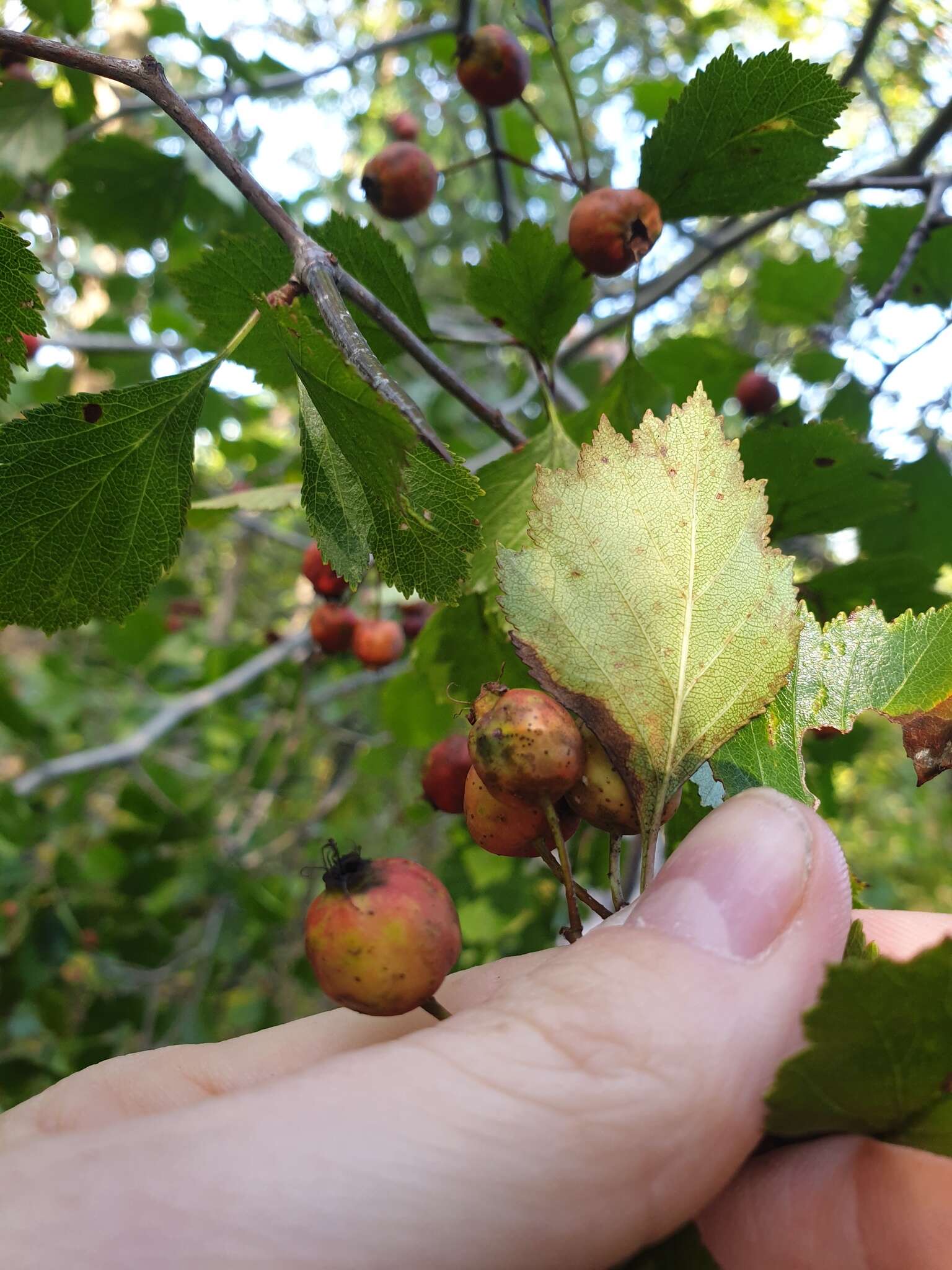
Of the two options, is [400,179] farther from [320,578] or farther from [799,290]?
[799,290]

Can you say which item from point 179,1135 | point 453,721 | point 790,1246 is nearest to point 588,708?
point 179,1135

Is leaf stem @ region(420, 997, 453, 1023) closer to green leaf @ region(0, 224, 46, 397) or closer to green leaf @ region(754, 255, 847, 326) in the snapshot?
green leaf @ region(0, 224, 46, 397)

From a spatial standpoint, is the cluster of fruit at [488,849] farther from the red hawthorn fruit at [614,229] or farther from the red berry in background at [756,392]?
the red berry in background at [756,392]

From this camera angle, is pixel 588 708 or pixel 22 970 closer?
pixel 588 708

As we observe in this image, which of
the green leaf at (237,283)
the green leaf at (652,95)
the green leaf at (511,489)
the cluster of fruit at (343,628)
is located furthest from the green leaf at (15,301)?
the green leaf at (652,95)

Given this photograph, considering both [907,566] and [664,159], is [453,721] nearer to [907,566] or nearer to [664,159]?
[907,566]

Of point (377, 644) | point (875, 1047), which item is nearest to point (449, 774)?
point (875, 1047)
